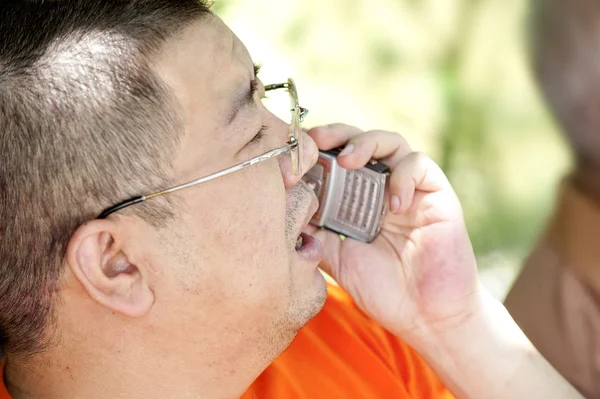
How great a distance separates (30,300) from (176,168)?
298 mm

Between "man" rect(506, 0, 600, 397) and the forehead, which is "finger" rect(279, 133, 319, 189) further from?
"man" rect(506, 0, 600, 397)

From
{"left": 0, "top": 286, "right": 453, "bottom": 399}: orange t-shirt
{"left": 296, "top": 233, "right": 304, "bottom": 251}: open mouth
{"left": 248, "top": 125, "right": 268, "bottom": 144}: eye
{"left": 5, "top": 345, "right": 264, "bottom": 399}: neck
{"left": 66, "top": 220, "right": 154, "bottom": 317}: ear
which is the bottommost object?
{"left": 0, "top": 286, "right": 453, "bottom": 399}: orange t-shirt

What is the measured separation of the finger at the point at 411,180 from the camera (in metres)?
1.37

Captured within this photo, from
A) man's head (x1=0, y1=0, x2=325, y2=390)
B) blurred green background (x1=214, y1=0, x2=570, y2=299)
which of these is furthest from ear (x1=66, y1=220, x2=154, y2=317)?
blurred green background (x1=214, y1=0, x2=570, y2=299)

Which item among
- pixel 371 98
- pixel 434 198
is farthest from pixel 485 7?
pixel 434 198

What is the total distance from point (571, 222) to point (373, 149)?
0.57 meters

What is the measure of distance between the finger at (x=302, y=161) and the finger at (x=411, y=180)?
0.59 feet

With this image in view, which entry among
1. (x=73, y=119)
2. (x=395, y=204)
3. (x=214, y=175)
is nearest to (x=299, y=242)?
Result: (x=395, y=204)

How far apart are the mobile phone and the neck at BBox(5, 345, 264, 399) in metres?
0.36

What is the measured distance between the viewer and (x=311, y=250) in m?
1.33

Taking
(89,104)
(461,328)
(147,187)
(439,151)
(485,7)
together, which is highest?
(485,7)

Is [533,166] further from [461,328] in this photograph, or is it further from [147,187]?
[147,187]

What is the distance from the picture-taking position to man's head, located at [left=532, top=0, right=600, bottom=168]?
156 centimetres

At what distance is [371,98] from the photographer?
1.93 meters
